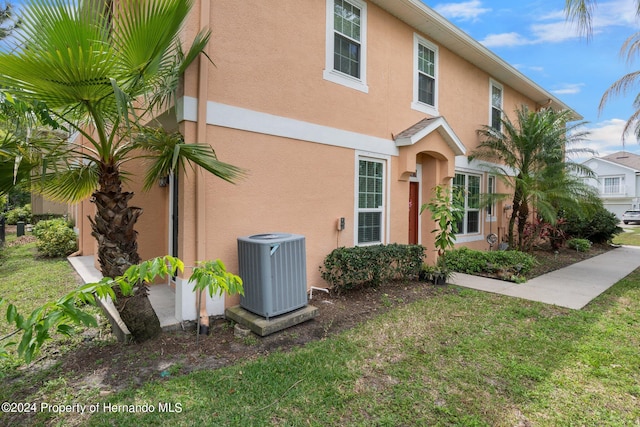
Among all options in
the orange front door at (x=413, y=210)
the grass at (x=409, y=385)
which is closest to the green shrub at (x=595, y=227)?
the orange front door at (x=413, y=210)

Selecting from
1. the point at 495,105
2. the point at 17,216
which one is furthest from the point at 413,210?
the point at 17,216

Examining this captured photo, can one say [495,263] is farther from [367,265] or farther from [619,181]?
[619,181]

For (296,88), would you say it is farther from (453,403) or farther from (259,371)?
(453,403)

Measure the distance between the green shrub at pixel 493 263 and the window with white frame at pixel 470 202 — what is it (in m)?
1.84

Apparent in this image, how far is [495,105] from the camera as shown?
11617 mm

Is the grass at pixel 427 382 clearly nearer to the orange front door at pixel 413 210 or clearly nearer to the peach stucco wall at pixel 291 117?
the peach stucco wall at pixel 291 117

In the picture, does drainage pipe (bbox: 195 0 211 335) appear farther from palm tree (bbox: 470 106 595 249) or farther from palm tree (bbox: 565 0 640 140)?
palm tree (bbox: 470 106 595 249)

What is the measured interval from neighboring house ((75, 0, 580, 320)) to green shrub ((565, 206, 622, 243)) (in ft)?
24.3

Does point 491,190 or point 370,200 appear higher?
point 491,190

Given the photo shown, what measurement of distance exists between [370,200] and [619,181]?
4677 cm

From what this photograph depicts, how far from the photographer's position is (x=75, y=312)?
5.21 ft

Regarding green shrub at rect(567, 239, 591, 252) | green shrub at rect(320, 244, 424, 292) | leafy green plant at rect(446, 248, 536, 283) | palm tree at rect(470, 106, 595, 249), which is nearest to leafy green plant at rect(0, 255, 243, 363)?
green shrub at rect(320, 244, 424, 292)

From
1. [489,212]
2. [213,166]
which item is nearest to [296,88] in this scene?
[213,166]

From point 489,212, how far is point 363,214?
635 centimetres
